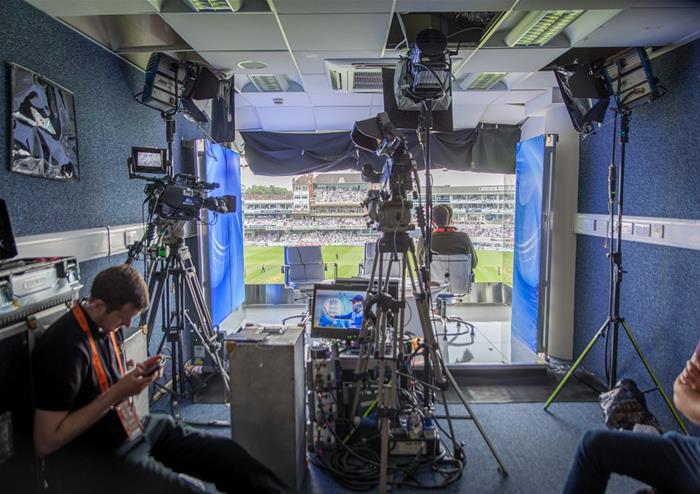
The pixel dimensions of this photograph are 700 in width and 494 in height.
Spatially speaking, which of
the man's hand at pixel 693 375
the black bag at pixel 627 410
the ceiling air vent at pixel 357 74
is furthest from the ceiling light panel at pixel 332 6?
the black bag at pixel 627 410

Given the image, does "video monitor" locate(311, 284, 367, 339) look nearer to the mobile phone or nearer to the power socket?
the mobile phone

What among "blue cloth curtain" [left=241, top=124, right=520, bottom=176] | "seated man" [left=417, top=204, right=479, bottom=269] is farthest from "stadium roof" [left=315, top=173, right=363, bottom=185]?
"seated man" [left=417, top=204, right=479, bottom=269]

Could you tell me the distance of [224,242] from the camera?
3941 mm

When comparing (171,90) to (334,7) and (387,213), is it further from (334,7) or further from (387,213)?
(387,213)

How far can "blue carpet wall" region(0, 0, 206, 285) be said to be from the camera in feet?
6.02

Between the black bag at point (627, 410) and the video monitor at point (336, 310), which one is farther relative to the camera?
the video monitor at point (336, 310)

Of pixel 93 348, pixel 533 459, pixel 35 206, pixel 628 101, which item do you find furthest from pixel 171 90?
pixel 533 459

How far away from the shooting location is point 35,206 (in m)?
1.94

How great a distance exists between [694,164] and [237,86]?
10.9ft

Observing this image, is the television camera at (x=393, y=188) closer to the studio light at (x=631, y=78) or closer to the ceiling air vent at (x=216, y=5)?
the ceiling air vent at (x=216, y=5)

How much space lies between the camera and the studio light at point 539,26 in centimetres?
233

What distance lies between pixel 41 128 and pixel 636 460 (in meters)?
2.74

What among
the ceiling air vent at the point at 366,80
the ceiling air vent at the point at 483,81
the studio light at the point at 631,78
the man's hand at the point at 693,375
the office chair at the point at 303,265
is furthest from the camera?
the office chair at the point at 303,265

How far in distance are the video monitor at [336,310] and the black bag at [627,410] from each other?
147 cm
